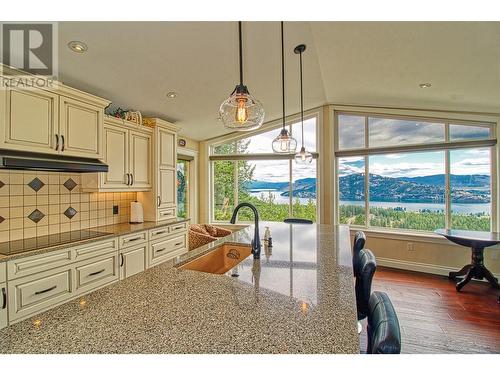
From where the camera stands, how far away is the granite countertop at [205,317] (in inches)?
31.4

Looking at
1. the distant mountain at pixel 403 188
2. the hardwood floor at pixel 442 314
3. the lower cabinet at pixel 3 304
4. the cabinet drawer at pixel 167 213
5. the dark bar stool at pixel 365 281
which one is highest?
the distant mountain at pixel 403 188

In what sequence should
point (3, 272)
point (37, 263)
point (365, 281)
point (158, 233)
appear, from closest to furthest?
1. point (365, 281)
2. point (3, 272)
3. point (37, 263)
4. point (158, 233)

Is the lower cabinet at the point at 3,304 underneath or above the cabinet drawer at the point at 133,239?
underneath

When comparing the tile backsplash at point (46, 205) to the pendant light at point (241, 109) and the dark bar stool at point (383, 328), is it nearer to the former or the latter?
the pendant light at point (241, 109)

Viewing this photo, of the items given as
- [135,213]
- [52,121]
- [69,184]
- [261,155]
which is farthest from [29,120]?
[261,155]

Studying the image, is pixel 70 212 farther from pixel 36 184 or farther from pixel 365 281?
pixel 365 281

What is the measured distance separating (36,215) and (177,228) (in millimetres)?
1697

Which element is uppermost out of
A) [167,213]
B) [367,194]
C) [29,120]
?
[29,120]

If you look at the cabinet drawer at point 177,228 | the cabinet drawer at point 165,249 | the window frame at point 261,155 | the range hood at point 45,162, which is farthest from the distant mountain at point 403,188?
the range hood at point 45,162

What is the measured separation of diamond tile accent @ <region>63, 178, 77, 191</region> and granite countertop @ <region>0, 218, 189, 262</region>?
0.51 meters

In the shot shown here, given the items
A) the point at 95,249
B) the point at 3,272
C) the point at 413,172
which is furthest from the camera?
the point at 413,172

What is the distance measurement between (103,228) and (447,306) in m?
4.23

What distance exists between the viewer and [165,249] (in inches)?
141

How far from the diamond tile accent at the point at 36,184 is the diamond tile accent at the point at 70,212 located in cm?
38
